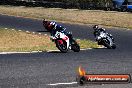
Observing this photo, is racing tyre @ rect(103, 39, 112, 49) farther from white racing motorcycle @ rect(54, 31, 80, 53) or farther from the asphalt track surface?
white racing motorcycle @ rect(54, 31, 80, 53)

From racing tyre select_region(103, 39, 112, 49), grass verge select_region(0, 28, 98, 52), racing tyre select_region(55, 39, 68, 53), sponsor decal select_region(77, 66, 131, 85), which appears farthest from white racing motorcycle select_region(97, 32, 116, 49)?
sponsor decal select_region(77, 66, 131, 85)

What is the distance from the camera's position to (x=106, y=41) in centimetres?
2167

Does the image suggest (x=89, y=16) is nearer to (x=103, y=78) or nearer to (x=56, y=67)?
(x=56, y=67)

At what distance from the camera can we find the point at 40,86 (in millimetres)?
11047

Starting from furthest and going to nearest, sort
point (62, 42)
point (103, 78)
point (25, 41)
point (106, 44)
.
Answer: point (25, 41), point (106, 44), point (62, 42), point (103, 78)

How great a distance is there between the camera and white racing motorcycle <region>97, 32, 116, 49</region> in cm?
2153

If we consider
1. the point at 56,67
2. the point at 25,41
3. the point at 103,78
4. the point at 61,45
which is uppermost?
the point at 103,78

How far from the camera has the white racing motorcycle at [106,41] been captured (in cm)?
2153

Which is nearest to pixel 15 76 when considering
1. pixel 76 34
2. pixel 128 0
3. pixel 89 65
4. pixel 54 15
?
pixel 89 65

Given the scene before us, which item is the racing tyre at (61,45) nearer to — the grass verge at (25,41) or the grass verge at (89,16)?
the grass verge at (25,41)

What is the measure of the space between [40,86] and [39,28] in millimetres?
23246

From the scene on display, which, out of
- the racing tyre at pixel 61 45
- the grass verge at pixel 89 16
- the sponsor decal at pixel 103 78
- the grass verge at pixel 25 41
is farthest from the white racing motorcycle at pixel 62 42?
the grass verge at pixel 89 16

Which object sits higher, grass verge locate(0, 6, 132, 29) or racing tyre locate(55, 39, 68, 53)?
racing tyre locate(55, 39, 68, 53)

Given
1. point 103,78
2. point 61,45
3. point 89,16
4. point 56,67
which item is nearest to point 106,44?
point 61,45
